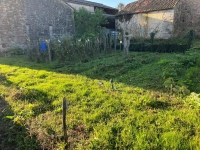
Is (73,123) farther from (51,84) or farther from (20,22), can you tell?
(20,22)

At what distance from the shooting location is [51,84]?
16.5 ft

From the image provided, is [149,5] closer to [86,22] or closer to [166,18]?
[166,18]

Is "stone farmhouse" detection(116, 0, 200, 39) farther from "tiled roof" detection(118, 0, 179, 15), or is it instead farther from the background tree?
the background tree

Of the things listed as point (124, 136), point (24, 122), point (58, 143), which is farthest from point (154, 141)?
point (24, 122)

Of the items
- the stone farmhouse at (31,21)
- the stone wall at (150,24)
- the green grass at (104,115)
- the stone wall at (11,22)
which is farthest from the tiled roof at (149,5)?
the green grass at (104,115)

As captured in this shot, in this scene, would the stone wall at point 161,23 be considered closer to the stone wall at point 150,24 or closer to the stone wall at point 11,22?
the stone wall at point 150,24

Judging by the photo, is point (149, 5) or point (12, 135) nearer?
point (12, 135)

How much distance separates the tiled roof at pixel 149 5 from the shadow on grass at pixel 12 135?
15.3 metres

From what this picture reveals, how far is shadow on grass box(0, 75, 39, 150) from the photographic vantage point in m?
2.53

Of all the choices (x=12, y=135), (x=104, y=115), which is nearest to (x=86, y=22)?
(x=104, y=115)

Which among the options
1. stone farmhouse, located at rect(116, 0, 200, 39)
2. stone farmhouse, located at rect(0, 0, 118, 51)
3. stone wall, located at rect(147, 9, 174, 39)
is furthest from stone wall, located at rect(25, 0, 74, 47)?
stone wall, located at rect(147, 9, 174, 39)

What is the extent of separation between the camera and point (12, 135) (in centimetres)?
276

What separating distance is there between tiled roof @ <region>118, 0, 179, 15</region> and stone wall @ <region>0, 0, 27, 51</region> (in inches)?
444

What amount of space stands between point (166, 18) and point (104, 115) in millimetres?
14422
